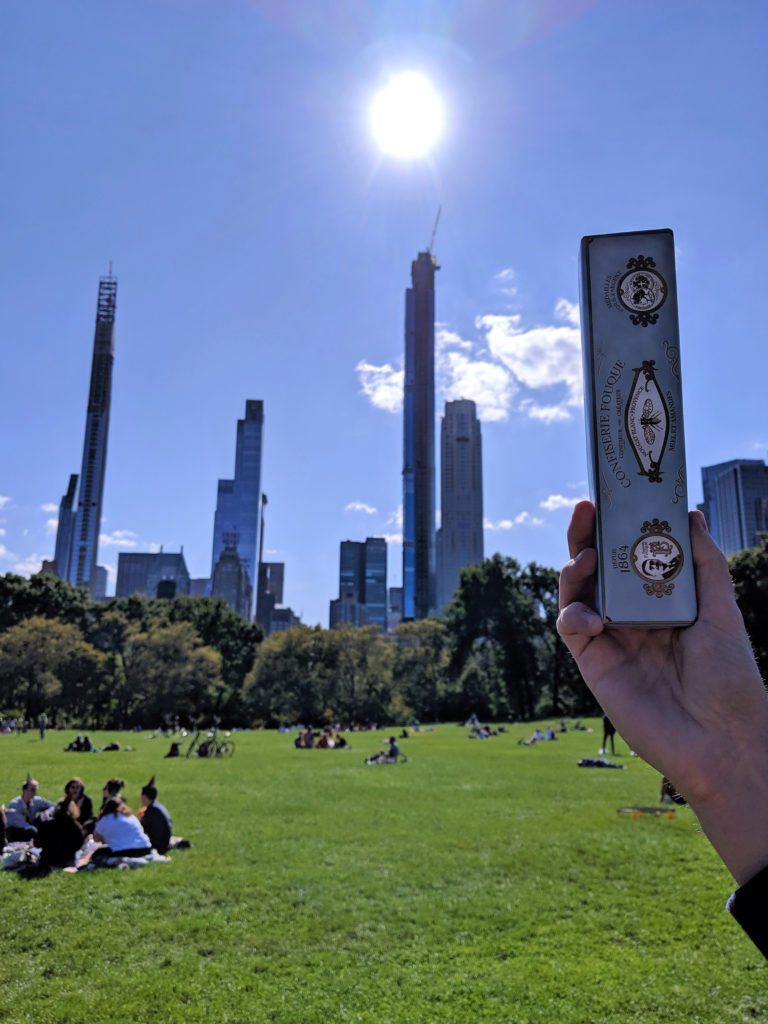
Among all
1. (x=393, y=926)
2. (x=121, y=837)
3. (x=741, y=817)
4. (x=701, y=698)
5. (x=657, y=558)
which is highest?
(x=657, y=558)

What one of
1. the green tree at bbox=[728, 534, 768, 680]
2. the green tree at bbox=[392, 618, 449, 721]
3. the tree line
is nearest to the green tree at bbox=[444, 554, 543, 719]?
the tree line

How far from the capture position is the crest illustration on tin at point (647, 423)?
197 centimetres

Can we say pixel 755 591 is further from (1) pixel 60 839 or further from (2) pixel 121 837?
(1) pixel 60 839

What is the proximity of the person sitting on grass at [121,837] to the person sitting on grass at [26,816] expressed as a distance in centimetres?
123

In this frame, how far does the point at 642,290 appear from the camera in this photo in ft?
6.77

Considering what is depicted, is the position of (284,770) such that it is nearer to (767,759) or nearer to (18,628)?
Result: (767,759)

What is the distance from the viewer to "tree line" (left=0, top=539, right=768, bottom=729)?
4759 cm

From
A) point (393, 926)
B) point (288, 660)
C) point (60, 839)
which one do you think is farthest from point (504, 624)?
point (393, 926)

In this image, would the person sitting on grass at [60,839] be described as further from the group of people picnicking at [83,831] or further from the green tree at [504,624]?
the green tree at [504,624]

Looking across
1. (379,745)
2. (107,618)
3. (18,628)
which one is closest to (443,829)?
(379,745)

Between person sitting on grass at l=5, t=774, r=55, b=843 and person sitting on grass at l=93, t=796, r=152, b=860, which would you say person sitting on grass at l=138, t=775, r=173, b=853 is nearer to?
person sitting on grass at l=93, t=796, r=152, b=860

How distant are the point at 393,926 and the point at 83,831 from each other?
5.10 meters

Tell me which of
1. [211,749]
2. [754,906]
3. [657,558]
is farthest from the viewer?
[211,749]

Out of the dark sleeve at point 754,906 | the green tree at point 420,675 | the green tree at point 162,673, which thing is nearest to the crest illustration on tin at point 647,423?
the dark sleeve at point 754,906
